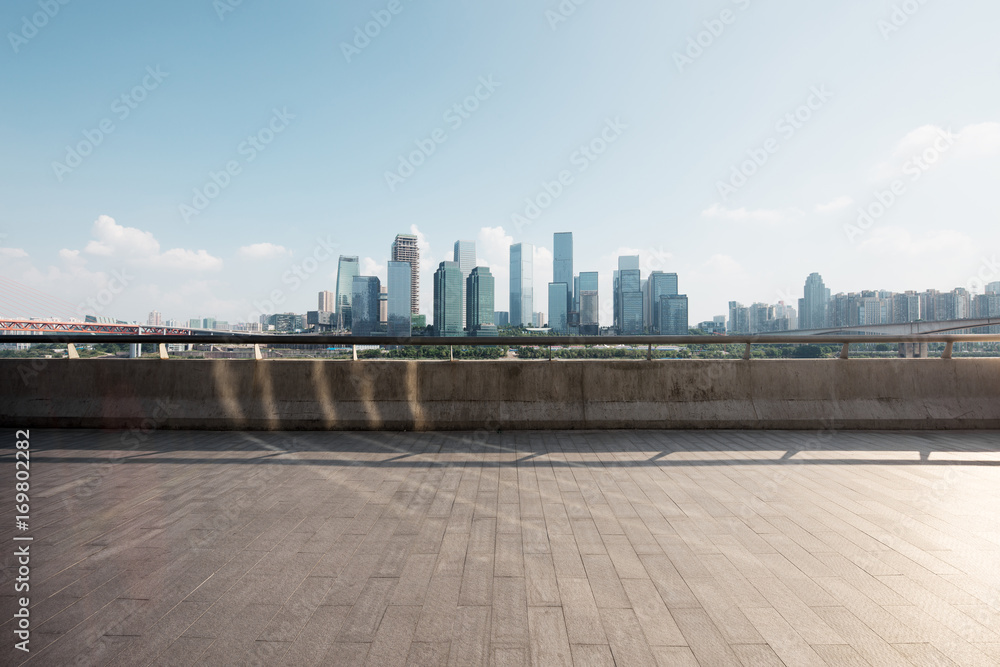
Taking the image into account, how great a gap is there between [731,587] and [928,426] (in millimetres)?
7140

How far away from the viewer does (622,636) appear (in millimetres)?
2375

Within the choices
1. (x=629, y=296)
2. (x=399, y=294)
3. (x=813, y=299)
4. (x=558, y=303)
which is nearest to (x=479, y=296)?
(x=558, y=303)

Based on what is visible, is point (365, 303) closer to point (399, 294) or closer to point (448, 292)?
point (448, 292)

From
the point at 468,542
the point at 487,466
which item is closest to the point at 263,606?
the point at 468,542

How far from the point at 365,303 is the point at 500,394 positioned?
1414cm

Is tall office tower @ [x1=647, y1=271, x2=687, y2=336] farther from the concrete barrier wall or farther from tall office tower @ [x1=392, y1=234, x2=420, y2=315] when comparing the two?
tall office tower @ [x1=392, y1=234, x2=420, y2=315]

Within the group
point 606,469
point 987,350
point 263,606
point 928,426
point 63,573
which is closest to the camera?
point 263,606

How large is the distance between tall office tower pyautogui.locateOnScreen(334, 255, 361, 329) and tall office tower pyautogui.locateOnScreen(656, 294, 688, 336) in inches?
440

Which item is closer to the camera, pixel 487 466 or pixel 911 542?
pixel 911 542

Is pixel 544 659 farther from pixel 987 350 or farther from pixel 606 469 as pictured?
pixel 987 350

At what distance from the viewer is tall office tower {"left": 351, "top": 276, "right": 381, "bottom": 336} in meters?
18.3

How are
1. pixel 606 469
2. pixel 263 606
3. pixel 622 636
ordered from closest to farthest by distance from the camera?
pixel 622 636 → pixel 263 606 → pixel 606 469

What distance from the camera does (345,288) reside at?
21953 millimetres

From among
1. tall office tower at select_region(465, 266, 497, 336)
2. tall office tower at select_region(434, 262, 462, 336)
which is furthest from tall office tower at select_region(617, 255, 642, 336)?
tall office tower at select_region(434, 262, 462, 336)
